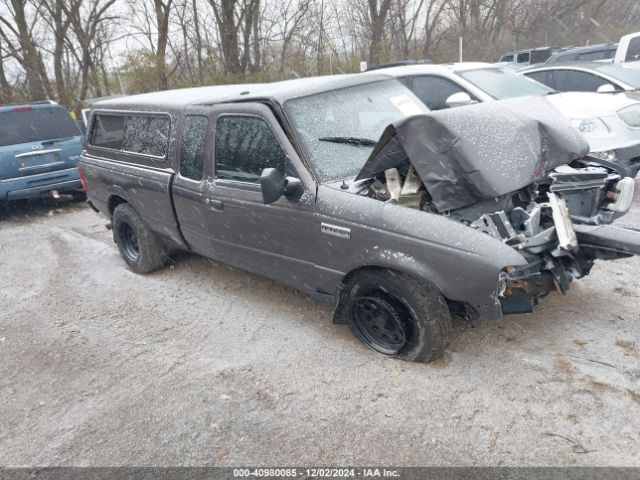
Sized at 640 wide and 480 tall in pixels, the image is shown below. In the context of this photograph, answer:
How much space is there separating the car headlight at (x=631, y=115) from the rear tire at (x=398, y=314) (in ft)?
17.9

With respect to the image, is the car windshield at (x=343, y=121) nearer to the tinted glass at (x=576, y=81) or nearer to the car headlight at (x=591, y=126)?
the car headlight at (x=591, y=126)

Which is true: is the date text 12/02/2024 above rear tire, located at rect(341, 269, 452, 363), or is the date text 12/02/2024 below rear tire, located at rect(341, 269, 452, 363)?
below

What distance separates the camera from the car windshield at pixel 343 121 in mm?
3754

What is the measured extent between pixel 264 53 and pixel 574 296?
21.3 meters

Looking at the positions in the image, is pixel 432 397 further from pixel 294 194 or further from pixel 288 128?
pixel 288 128

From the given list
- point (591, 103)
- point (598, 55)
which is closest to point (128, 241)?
point (591, 103)

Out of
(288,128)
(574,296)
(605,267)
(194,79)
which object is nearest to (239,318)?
(288,128)

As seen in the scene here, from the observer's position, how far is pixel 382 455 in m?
2.78

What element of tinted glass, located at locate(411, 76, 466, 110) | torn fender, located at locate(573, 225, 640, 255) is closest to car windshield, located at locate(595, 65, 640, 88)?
tinted glass, located at locate(411, 76, 466, 110)

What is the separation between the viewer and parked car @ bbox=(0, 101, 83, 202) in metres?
8.30

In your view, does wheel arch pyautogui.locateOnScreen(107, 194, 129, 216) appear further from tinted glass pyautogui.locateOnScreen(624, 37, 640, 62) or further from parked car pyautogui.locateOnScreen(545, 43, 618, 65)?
parked car pyautogui.locateOnScreen(545, 43, 618, 65)

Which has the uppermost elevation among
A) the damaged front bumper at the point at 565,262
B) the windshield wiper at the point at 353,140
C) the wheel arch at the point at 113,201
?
the windshield wiper at the point at 353,140

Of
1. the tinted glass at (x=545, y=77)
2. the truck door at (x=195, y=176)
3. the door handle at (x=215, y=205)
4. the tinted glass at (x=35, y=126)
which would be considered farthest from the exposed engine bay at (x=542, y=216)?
the tinted glass at (x=35, y=126)

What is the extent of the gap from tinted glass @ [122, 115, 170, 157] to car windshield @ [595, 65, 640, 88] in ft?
25.0
